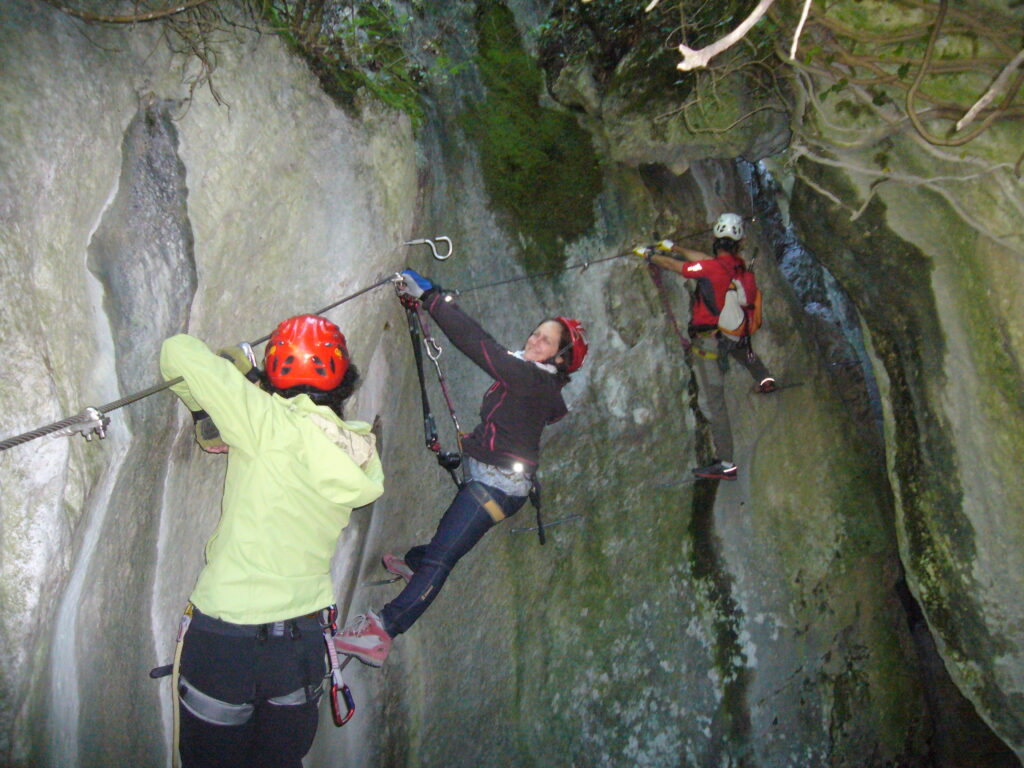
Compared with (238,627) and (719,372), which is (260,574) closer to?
(238,627)

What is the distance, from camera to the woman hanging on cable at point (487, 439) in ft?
11.5

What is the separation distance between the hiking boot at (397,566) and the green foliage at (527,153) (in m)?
2.26

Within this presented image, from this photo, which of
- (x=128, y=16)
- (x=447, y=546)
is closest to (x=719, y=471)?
(x=447, y=546)

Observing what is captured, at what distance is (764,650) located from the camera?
17.3ft

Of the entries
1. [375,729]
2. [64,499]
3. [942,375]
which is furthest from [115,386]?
[942,375]

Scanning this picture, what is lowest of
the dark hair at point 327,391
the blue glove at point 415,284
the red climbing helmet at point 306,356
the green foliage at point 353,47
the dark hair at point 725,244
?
the dark hair at point 327,391

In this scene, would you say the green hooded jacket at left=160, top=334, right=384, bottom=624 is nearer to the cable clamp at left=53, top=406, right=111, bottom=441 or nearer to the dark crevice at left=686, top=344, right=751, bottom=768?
the cable clamp at left=53, top=406, right=111, bottom=441

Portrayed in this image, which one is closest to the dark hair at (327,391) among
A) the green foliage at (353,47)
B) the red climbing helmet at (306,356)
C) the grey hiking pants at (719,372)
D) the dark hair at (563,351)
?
the red climbing helmet at (306,356)

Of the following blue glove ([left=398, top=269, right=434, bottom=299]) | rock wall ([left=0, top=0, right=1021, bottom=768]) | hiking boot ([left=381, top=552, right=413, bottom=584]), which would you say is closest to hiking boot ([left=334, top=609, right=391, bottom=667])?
hiking boot ([left=381, top=552, right=413, bottom=584])

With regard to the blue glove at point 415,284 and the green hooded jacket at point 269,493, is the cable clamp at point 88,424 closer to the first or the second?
the green hooded jacket at point 269,493

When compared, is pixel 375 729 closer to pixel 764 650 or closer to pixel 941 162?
pixel 764 650

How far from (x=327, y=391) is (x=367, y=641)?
58.4 inches

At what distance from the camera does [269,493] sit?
2.45 metres

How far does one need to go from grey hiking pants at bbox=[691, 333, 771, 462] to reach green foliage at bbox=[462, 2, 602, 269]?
1332mm
